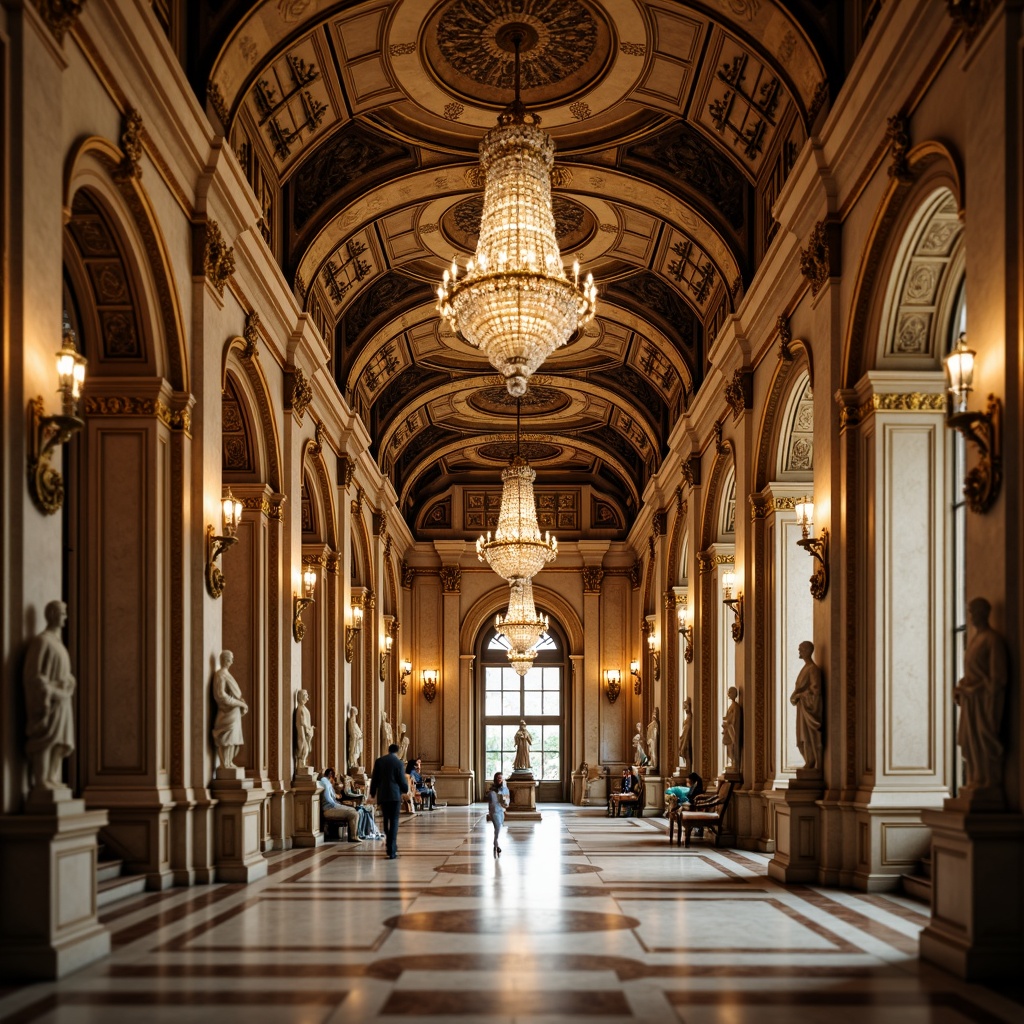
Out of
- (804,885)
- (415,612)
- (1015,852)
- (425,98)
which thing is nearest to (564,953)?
(1015,852)

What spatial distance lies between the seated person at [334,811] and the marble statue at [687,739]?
618cm

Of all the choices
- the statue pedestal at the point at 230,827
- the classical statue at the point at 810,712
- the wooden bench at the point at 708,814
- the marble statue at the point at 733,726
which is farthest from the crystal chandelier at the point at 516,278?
the wooden bench at the point at 708,814

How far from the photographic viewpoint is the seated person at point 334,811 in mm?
18484

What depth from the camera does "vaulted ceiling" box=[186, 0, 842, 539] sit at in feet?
44.4

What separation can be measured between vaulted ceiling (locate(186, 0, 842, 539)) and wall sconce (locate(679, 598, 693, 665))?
390 cm

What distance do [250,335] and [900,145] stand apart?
7587 mm

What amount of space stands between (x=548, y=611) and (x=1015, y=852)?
28.8 meters

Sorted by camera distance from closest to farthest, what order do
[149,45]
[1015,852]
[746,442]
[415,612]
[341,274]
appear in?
[1015,852], [149,45], [746,442], [341,274], [415,612]

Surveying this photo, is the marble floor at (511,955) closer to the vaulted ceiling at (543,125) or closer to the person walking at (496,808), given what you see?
the person walking at (496,808)

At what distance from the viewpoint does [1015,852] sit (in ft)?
24.9

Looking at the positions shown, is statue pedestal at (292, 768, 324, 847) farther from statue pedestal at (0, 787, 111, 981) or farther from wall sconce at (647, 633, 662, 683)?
wall sconce at (647, 633, 662, 683)

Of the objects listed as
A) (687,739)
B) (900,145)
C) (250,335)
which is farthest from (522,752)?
(900,145)

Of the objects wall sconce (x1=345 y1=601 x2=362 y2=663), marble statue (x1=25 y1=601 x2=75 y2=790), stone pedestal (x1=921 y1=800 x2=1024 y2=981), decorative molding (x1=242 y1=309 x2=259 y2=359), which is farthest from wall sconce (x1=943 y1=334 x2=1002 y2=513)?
wall sconce (x1=345 y1=601 x2=362 y2=663)

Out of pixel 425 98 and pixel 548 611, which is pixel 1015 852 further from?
pixel 548 611
